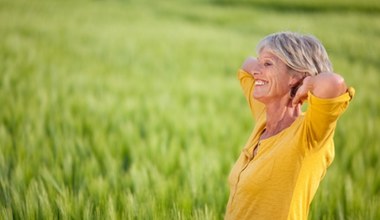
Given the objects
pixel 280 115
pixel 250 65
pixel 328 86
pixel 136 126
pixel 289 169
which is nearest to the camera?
pixel 328 86

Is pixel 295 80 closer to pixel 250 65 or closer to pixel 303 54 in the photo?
pixel 303 54

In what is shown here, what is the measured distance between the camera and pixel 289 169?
1061 millimetres

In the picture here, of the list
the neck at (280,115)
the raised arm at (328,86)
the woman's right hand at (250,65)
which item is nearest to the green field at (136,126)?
the woman's right hand at (250,65)

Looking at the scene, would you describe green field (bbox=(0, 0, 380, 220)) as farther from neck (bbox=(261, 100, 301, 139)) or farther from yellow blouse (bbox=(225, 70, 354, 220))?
neck (bbox=(261, 100, 301, 139))

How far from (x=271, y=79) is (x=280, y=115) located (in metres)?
0.11

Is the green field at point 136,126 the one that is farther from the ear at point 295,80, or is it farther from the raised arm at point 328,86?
the raised arm at point 328,86

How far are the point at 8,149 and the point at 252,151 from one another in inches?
58.7

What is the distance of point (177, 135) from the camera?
2.85m

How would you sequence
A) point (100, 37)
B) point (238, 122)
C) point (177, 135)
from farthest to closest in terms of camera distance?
1. point (100, 37)
2. point (238, 122)
3. point (177, 135)

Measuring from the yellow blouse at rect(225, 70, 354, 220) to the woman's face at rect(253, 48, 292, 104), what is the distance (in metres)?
0.10

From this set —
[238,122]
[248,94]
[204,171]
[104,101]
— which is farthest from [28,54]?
[248,94]

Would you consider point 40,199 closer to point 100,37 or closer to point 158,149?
point 158,149

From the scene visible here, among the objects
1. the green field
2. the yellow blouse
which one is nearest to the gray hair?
the yellow blouse

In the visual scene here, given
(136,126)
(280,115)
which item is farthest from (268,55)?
(136,126)
